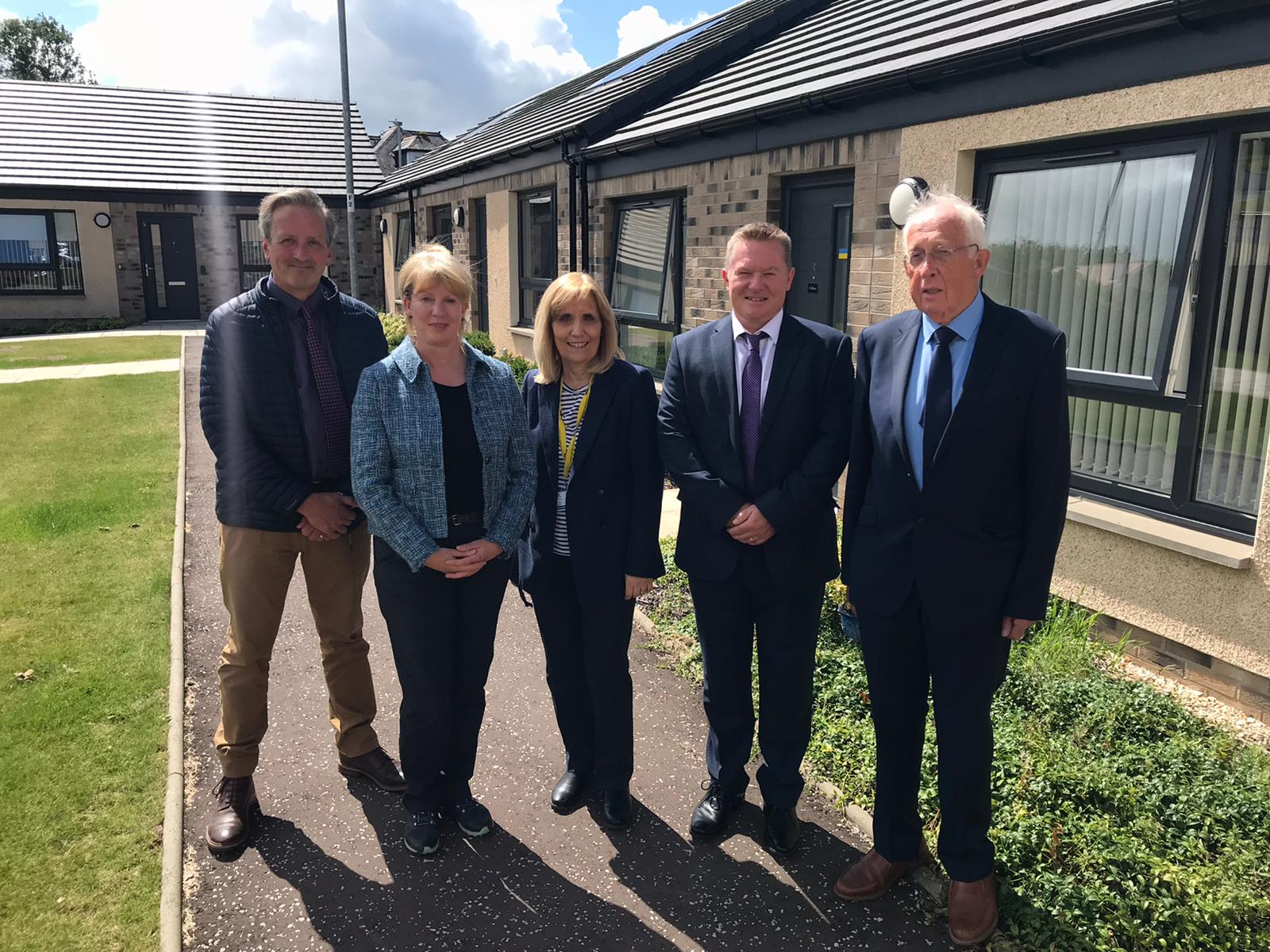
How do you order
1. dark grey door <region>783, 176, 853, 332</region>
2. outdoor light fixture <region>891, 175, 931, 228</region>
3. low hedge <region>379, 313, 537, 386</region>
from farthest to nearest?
low hedge <region>379, 313, 537, 386</region> → dark grey door <region>783, 176, 853, 332</region> → outdoor light fixture <region>891, 175, 931, 228</region>

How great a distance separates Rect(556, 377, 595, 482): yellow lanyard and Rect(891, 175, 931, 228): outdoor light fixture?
3.18 meters

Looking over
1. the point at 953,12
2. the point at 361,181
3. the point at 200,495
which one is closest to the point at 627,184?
the point at 953,12

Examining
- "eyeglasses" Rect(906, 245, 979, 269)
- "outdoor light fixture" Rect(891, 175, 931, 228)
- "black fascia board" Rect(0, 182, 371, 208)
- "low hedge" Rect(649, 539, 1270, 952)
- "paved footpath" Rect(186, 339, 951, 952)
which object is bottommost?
"paved footpath" Rect(186, 339, 951, 952)

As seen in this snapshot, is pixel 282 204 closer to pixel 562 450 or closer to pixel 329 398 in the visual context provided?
pixel 329 398

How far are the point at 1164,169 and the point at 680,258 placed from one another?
4.97 meters

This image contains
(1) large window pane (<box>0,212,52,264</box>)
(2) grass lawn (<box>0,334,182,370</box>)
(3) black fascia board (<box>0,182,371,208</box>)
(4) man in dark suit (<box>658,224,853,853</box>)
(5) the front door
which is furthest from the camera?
A: (5) the front door

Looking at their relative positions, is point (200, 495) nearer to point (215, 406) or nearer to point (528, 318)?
point (215, 406)

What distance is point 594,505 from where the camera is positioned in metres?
3.32

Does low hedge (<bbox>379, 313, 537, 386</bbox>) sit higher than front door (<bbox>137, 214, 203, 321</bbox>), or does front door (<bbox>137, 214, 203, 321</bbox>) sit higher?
front door (<bbox>137, 214, 203, 321</bbox>)

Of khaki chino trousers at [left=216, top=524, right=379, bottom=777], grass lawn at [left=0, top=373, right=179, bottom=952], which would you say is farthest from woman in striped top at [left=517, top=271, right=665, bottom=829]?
grass lawn at [left=0, top=373, right=179, bottom=952]

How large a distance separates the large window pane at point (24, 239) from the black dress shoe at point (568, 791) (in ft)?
78.9

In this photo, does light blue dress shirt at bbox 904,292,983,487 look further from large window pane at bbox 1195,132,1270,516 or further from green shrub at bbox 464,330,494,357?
green shrub at bbox 464,330,494,357

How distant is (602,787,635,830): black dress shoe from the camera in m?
3.46

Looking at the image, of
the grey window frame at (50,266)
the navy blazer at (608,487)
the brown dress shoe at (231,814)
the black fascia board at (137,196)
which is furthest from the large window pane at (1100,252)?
the grey window frame at (50,266)
